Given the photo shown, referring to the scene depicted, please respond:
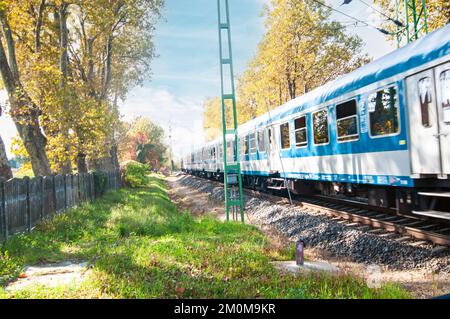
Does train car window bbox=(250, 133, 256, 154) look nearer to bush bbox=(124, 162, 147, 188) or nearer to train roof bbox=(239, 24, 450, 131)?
train roof bbox=(239, 24, 450, 131)

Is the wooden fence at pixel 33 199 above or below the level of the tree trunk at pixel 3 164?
below

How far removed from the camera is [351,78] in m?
9.96

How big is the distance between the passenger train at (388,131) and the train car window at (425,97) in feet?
0.06

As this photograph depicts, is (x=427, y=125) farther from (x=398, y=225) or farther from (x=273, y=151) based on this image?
(x=273, y=151)

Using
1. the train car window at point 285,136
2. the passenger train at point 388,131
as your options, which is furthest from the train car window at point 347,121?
the train car window at point 285,136

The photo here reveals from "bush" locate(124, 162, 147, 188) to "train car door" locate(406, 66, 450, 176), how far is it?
25580 millimetres

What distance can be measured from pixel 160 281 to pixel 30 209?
654 cm

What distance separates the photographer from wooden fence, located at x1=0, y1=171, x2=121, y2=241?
8836 millimetres

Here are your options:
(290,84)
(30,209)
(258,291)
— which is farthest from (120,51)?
(258,291)

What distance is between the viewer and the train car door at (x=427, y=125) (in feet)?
22.0

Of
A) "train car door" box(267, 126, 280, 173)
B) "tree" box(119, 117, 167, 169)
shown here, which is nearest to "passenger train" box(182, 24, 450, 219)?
"train car door" box(267, 126, 280, 173)

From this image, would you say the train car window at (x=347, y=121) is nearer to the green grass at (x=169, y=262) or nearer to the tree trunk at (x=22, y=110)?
the green grass at (x=169, y=262)

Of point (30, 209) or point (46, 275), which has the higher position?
point (30, 209)
